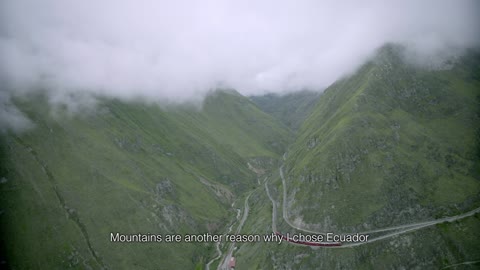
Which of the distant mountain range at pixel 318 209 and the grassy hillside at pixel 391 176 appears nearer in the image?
the distant mountain range at pixel 318 209

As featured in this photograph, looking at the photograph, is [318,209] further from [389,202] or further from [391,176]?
[391,176]

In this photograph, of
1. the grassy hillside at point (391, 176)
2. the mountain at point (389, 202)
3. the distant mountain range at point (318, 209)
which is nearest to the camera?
the mountain at point (389, 202)

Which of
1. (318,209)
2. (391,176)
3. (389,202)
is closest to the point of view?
(389,202)

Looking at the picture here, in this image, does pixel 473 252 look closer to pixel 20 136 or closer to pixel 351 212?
pixel 351 212

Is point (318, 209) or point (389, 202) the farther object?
point (318, 209)

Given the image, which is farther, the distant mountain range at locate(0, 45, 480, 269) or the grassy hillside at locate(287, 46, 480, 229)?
the grassy hillside at locate(287, 46, 480, 229)

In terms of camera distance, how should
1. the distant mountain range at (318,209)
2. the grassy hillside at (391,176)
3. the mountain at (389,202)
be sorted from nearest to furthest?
the mountain at (389,202) < the distant mountain range at (318,209) < the grassy hillside at (391,176)

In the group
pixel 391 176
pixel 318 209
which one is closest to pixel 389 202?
pixel 391 176

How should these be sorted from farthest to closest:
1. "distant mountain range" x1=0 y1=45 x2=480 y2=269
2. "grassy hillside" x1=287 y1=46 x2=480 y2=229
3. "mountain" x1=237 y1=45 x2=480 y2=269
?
"grassy hillside" x1=287 y1=46 x2=480 y2=229 < "distant mountain range" x1=0 y1=45 x2=480 y2=269 < "mountain" x1=237 y1=45 x2=480 y2=269

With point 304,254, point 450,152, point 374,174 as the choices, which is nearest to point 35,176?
point 304,254

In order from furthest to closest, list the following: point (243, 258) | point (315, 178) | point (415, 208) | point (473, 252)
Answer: point (315, 178) → point (243, 258) → point (415, 208) → point (473, 252)

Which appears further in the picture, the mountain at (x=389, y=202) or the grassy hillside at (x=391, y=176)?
the grassy hillside at (x=391, y=176)
